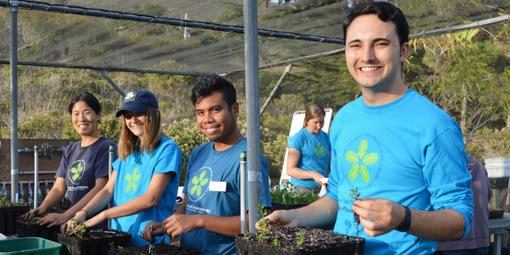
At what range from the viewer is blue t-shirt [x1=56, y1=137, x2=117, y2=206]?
3.03m

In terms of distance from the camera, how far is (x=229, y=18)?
5094 millimetres

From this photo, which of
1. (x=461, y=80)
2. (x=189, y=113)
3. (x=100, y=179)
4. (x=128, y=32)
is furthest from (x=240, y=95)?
(x=100, y=179)

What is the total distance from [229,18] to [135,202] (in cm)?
327

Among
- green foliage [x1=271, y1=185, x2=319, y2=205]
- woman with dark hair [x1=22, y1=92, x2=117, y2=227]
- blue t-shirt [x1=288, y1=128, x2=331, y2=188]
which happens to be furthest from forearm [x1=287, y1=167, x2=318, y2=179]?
woman with dark hair [x1=22, y1=92, x2=117, y2=227]

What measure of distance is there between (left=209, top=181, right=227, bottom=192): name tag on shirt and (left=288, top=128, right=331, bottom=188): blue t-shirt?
2.49 metres

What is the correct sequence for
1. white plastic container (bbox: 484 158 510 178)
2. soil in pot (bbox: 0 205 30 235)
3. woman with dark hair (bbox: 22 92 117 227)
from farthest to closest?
white plastic container (bbox: 484 158 510 178) < soil in pot (bbox: 0 205 30 235) < woman with dark hair (bbox: 22 92 117 227)

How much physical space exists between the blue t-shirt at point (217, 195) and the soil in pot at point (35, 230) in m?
0.90

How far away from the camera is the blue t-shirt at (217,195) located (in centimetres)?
192

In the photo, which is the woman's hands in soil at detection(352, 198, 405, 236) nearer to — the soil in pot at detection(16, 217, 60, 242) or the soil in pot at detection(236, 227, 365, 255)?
the soil in pot at detection(236, 227, 365, 255)

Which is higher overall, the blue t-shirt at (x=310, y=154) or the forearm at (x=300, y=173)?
the blue t-shirt at (x=310, y=154)

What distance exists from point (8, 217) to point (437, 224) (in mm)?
2839

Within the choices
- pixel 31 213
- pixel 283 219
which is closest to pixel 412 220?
pixel 283 219

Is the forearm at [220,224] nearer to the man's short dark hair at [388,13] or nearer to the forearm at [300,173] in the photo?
the man's short dark hair at [388,13]

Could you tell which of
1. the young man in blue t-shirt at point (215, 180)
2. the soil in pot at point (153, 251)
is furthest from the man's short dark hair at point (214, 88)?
the soil in pot at point (153, 251)
